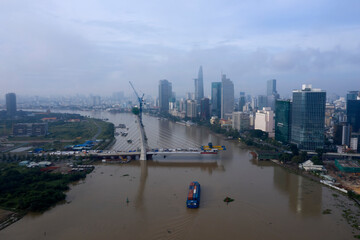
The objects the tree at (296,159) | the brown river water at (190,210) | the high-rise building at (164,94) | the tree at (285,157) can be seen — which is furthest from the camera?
the high-rise building at (164,94)

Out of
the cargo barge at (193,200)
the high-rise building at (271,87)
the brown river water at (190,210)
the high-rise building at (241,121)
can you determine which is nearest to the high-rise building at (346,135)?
the brown river water at (190,210)

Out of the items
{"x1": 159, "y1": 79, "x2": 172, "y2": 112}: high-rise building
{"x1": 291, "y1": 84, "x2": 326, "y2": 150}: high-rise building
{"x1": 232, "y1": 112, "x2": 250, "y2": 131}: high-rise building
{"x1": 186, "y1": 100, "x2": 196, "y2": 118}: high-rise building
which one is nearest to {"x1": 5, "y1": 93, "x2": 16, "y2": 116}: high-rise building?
{"x1": 186, "y1": 100, "x2": 196, "y2": 118}: high-rise building

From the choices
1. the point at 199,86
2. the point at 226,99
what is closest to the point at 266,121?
the point at 226,99

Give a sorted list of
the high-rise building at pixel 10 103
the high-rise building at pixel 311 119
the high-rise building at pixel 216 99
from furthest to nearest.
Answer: the high-rise building at pixel 216 99 → the high-rise building at pixel 10 103 → the high-rise building at pixel 311 119

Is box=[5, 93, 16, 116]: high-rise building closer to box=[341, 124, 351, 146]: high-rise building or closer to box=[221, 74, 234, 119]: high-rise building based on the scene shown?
box=[221, 74, 234, 119]: high-rise building

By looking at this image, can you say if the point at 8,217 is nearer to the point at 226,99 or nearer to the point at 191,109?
the point at 191,109

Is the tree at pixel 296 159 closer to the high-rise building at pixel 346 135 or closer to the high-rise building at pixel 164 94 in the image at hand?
the high-rise building at pixel 346 135
